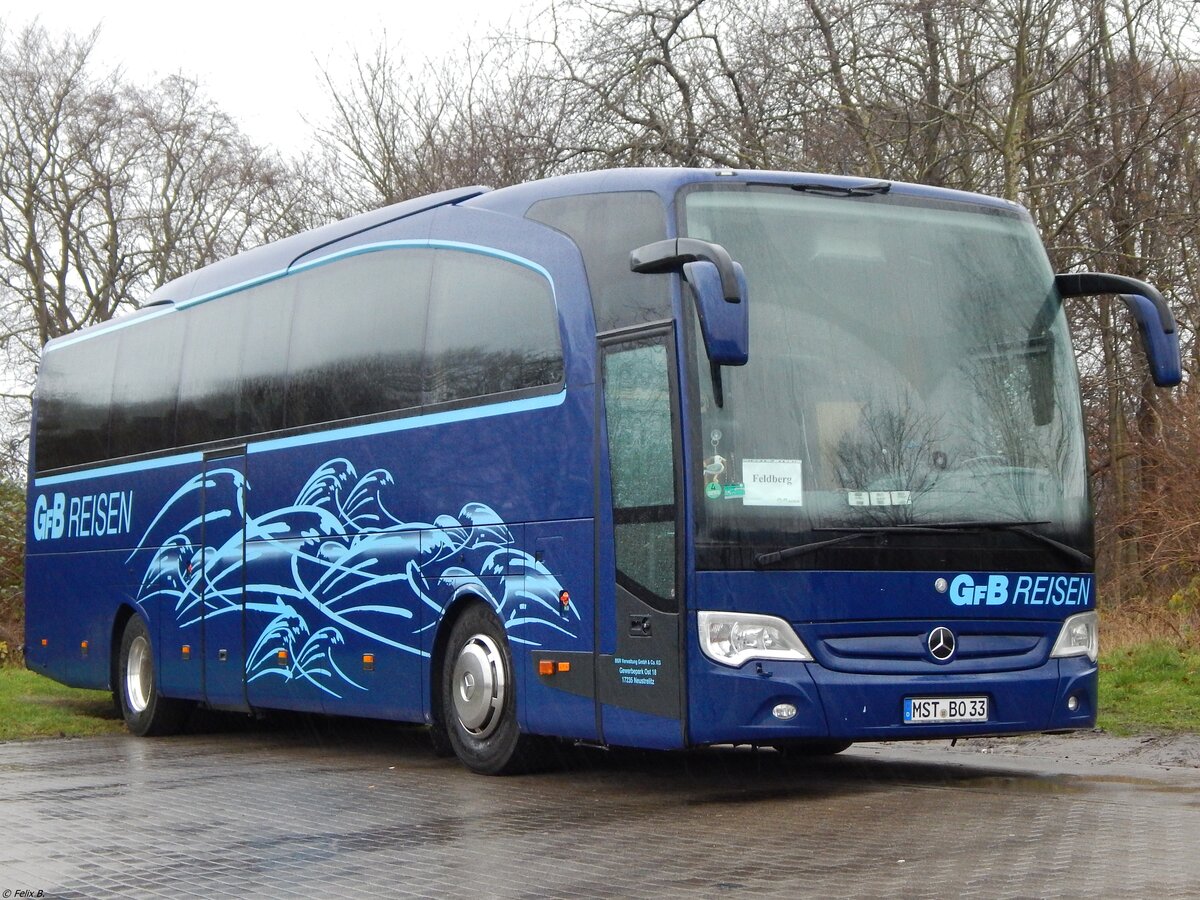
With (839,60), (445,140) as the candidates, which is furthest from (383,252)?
(445,140)

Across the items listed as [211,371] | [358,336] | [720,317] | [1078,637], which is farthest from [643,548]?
[211,371]

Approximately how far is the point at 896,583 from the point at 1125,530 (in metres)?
14.8

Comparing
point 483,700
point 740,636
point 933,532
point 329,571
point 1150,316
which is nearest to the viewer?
point 740,636

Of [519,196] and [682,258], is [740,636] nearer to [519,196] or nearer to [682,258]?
[682,258]

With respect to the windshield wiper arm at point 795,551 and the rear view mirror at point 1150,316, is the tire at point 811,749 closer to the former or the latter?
the windshield wiper arm at point 795,551

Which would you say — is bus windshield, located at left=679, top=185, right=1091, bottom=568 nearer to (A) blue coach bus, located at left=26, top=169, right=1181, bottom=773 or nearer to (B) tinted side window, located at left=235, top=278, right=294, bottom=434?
(A) blue coach bus, located at left=26, top=169, right=1181, bottom=773

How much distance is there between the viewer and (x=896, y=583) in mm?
9859

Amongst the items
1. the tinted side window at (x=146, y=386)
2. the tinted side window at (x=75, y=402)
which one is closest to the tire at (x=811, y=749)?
the tinted side window at (x=146, y=386)

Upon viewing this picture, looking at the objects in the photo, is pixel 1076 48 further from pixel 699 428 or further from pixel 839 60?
pixel 699 428

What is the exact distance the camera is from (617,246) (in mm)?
10430

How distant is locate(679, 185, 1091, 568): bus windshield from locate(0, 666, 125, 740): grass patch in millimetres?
9106

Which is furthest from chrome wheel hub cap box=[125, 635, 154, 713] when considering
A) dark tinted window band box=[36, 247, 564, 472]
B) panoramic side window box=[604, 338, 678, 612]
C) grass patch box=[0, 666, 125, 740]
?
panoramic side window box=[604, 338, 678, 612]

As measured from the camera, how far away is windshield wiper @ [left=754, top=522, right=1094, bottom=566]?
379 inches

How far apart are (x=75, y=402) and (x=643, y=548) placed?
996 cm
